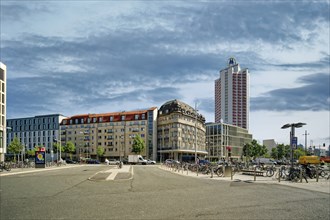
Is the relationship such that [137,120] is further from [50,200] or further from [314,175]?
[50,200]

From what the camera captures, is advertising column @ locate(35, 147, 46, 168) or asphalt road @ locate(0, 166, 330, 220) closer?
asphalt road @ locate(0, 166, 330, 220)

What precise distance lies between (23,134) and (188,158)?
75749 mm

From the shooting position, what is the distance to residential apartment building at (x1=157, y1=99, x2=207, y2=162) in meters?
116

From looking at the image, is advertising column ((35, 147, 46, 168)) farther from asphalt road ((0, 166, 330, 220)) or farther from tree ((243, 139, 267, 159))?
tree ((243, 139, 267, 159))

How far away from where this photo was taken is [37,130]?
488 feet

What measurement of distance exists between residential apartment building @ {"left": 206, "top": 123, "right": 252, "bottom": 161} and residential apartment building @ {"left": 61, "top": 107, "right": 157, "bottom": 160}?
3498 centimetres

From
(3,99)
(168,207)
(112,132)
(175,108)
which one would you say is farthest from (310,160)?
(112,132)

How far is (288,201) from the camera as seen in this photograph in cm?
1436

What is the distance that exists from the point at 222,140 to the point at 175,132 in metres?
40.1

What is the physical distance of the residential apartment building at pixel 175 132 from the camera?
115625 mm

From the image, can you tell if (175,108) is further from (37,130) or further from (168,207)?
(168,207)

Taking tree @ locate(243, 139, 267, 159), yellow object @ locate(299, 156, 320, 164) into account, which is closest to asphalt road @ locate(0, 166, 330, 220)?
yellow object @ locate(299, 156, 320, 164)

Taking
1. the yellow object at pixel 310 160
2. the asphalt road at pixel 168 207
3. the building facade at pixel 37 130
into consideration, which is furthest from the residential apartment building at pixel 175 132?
the asphalt road at pixel 168 207

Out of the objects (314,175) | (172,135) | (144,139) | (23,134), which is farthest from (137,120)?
(314,175)
